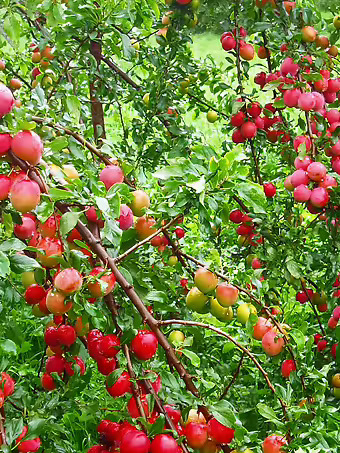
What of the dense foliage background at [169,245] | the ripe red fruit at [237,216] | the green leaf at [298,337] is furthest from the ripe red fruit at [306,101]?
the green leaf at [298,337]

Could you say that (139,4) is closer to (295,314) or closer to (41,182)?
(41,182)

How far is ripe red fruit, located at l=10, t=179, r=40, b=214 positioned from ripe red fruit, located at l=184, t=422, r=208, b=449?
0.39 meters

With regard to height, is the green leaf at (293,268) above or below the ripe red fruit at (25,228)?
below

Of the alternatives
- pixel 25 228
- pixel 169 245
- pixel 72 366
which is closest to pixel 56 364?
pixel 72 366

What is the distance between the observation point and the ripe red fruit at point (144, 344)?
878mm

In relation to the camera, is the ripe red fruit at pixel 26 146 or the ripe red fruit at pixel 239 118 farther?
the ripe red fruit at pixel 239 118

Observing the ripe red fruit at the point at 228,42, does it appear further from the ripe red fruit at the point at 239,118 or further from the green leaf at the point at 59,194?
the green leaf at the point at 59,194

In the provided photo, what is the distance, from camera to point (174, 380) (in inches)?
35.4

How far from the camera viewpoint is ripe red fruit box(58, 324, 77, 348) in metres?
0.99

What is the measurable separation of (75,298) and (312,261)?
99 centimetres

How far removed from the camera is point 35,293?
0.96 m

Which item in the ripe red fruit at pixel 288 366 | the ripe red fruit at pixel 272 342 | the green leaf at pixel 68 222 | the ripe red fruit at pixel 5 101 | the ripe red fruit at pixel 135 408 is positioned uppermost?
the ripe red fruit at pixel 5 101

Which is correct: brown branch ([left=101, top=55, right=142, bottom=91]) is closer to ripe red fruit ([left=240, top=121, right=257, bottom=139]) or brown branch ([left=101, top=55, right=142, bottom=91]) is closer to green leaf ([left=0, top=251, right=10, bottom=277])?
ripe red fruit ([left=240, top=121, right=257, bottom=139])

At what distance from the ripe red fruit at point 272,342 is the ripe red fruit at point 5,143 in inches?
24.5
